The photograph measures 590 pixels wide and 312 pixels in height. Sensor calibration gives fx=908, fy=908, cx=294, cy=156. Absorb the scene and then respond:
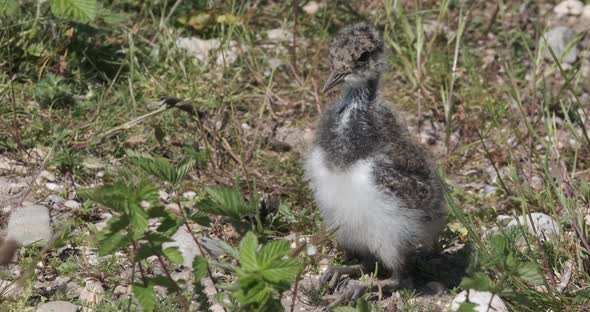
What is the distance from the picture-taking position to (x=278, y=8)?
610cm

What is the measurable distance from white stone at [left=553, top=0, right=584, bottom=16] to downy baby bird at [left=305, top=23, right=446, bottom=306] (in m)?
2.86

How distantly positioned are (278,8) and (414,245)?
8.76ft

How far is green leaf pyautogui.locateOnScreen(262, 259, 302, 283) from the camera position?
2.71m

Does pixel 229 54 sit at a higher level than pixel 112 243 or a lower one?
lower

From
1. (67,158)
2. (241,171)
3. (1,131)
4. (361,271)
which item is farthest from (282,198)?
(1,131)

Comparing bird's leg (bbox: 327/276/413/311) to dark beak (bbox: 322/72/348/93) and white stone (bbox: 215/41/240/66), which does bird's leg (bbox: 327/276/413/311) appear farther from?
white stone (bbox: 215/41/240/66)

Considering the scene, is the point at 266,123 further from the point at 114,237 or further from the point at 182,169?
the point at 114,237

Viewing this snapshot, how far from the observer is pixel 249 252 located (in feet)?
9.02

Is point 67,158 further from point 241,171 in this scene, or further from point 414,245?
point 414,245

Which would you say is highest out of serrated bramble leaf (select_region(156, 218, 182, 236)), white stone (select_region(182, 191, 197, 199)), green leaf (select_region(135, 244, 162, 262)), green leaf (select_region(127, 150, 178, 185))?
green leaf (select_region(127, 150, 178, 185))

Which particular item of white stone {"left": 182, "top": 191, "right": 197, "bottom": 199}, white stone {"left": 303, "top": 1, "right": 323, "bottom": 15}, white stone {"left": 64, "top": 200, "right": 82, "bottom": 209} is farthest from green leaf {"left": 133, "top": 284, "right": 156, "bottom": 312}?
white stone {"left": 303, "top": 1, "right": 323, "bottom": 15}

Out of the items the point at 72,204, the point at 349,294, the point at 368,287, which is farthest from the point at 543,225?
the point at 72,204

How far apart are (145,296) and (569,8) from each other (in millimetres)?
4598

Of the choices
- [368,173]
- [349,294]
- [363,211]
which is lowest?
[349,294]
